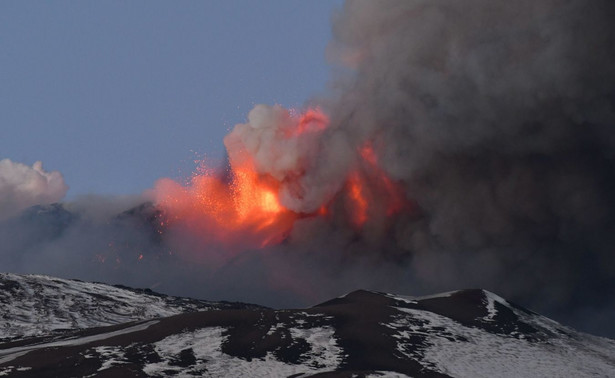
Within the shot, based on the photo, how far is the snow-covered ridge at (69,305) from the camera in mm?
144250

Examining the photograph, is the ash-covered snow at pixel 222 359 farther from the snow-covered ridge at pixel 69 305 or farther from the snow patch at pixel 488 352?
the snow-covered ridge at pixel 69 305

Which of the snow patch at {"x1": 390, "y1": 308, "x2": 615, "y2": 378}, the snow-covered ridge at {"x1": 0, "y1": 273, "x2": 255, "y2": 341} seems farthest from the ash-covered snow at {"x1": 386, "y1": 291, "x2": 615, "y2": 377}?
the snow-covered ridge at {"x1": 0, "y1": 273, "x2": 255, "y2": 341}

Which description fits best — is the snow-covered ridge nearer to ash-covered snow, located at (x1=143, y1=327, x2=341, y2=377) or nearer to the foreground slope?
the foreground slope

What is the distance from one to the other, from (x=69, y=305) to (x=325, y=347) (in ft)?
252

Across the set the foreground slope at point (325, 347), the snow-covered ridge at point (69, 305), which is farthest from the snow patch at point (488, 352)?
the snow-covered ridge at point (69, 305)

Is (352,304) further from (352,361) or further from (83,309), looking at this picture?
(83,309)

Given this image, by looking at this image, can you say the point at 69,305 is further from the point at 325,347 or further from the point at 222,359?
the point at 325,347

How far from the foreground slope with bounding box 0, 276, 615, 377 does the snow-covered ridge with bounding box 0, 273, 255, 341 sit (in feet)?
104

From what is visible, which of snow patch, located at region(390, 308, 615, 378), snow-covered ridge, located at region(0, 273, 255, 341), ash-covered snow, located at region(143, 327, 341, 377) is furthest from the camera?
snow-covered ridge, located at region(0, 273, 255, 341)

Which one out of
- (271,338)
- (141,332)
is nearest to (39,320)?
(141,332)

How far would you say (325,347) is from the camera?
96.6 m

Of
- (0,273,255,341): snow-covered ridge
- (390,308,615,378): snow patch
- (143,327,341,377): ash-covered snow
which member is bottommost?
(143,327,341,377): ash-covered snow

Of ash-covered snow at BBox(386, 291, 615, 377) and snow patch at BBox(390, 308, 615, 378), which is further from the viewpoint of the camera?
ash-covered snow at BBox(386, 291, 615, 377)

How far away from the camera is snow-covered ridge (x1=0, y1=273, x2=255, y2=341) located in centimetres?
14425
